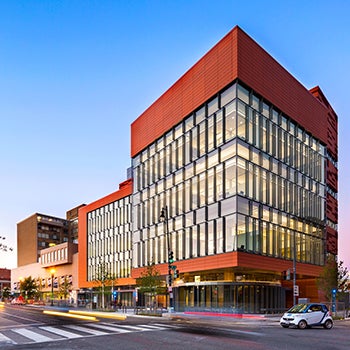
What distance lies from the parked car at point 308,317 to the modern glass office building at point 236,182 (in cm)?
1526

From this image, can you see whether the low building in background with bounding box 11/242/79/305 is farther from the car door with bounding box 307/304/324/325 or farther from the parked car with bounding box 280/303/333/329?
the car door with bounding box 307/304/324/325

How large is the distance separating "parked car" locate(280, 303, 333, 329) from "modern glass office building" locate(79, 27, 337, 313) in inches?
601

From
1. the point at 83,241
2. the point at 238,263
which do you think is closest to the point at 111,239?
the point at 83,241

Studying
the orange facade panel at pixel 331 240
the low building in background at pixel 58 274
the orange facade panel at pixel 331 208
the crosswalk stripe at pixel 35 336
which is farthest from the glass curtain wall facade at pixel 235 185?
the low building in background at pixel 58 274

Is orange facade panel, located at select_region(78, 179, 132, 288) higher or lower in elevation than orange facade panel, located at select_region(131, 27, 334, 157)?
lower

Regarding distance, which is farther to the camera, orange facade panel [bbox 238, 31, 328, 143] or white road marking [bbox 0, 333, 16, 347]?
orange facade panel [bbox 238, 31, 328, 143]

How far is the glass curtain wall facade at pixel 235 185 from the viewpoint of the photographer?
4662 cm

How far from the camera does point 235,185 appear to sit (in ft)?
149

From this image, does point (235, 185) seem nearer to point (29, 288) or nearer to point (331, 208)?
point (331, 208)

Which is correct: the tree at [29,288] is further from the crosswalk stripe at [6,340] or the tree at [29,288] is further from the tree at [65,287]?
the crosswalk stripe at [6,340]

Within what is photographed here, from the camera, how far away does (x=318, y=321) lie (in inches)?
1115

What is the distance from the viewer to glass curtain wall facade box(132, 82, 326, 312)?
4662cm

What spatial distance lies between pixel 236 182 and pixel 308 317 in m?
19.1

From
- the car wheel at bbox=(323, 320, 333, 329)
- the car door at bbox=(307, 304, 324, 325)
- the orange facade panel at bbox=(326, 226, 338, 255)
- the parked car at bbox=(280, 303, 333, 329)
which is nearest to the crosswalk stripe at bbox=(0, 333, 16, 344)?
the parked car at bbox=(280, 303, 333, 329)
